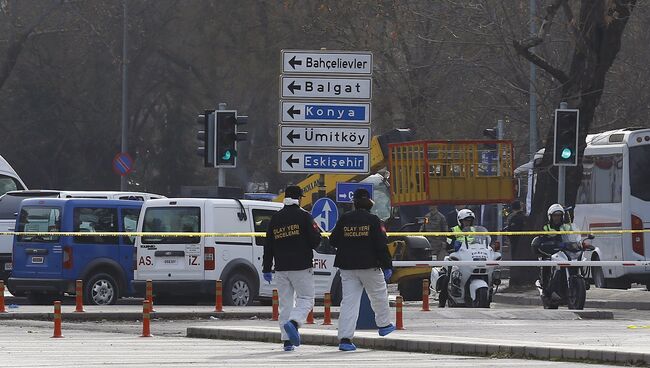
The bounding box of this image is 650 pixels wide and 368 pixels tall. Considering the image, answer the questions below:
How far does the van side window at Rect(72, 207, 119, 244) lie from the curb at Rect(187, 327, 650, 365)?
781 centimetres

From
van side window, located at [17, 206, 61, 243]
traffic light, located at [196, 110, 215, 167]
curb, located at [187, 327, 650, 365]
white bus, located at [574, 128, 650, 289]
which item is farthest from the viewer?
white bus, located at [574, 128, 650, 289]

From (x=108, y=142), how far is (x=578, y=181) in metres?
29.0

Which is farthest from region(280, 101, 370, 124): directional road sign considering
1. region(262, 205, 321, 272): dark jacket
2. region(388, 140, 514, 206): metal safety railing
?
region(388, 140, 514, 206): metal safety railing

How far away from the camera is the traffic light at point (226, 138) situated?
2605cm

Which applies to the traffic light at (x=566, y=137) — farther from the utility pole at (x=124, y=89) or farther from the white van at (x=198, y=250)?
the utility pole at (x=124, y=89)

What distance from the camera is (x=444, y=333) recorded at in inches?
742

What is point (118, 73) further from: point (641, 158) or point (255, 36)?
point (641, 158)

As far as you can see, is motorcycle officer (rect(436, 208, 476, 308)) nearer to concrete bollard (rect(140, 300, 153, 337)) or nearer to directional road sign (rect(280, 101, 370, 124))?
directional road sign (rect(280, 101, 370, 124))

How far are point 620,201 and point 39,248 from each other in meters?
12.3

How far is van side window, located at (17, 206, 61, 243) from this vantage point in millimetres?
26734

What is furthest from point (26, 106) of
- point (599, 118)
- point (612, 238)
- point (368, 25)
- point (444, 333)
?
point (444, 333)

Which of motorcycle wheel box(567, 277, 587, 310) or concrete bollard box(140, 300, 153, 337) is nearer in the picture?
concrete bollard box(140, 300, 153, 337)

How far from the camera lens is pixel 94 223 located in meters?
27.0

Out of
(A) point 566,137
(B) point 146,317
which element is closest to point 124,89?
(A) point 566,137
